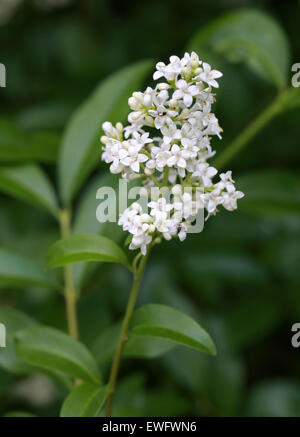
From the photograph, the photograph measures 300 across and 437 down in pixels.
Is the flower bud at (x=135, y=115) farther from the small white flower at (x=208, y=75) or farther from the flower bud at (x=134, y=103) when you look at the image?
the small white flower at (x=208, y=75)

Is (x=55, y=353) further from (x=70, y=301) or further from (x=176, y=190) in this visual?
(x=176, y=190)

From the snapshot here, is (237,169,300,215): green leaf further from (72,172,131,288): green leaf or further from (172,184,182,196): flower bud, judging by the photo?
(172,184,182,196): flower bud

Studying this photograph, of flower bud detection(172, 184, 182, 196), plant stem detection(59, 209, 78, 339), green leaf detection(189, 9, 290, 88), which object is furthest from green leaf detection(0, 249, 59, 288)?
green leaf detection(189, 9, 290, 88)

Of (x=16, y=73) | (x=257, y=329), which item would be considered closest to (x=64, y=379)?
(x=257, y=329)

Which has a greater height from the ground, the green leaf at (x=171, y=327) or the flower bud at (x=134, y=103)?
the flower bud at (x=134, y=103)

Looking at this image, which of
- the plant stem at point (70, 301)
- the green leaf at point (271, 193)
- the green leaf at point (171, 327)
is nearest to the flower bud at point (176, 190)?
the green leaf at point (171, 327)

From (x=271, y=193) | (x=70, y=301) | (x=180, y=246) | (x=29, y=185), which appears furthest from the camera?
(x=180, y=246)

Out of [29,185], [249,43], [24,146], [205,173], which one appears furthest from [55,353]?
[249,43]
